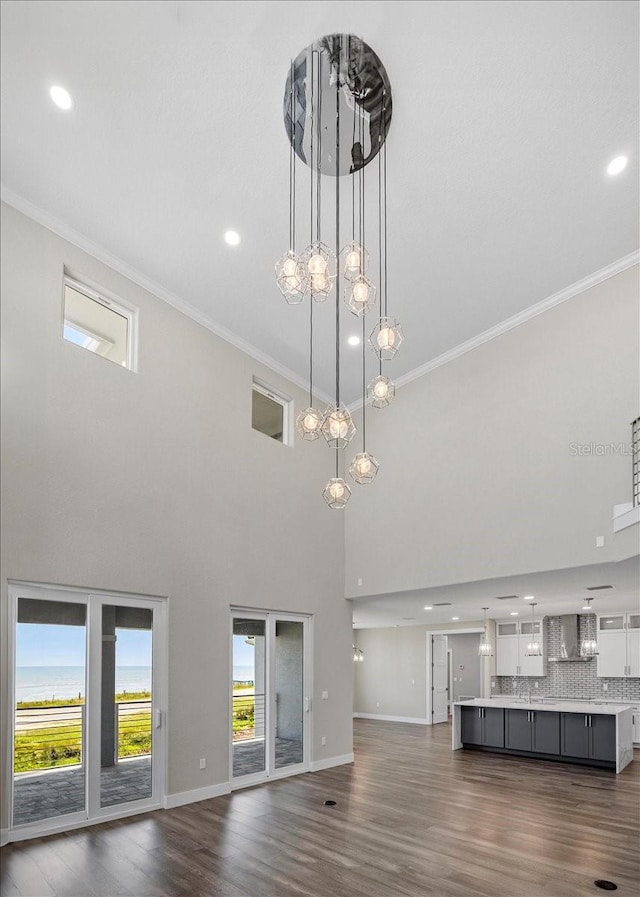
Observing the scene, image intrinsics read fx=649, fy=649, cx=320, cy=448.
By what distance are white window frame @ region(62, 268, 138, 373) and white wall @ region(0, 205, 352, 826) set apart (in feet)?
0.27

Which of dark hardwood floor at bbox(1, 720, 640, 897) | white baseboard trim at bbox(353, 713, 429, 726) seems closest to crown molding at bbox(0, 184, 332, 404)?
dark hardwood floor at bbox(1, 720, 640, 897)

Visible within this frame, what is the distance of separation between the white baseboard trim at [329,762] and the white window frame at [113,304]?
595 cm

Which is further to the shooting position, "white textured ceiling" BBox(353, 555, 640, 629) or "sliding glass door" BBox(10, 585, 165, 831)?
"white textured ceiling" BBox(353, 555, 640, 629)

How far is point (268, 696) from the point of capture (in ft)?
27.6

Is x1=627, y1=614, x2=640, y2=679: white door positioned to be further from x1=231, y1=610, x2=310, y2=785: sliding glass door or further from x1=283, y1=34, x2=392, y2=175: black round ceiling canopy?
x1=283, y1=34, x2=392, y2=175: black round ceiling canopy

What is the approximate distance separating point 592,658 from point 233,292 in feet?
33.4

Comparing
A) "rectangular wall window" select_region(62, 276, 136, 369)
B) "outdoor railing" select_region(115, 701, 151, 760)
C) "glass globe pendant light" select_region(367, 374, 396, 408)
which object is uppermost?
"rectangular wall window" select_region(62, 276, 136, 369)

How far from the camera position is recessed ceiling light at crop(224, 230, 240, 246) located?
6579 mm

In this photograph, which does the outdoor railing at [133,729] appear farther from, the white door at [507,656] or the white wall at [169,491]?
the white door at [507,656]

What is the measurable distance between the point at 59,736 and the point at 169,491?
2.66 m

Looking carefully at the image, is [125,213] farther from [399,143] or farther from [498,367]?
[498,367]

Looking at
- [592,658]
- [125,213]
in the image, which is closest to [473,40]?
[125,213]

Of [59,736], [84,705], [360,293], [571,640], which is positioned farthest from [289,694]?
[571,640]

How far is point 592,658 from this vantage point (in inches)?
505
